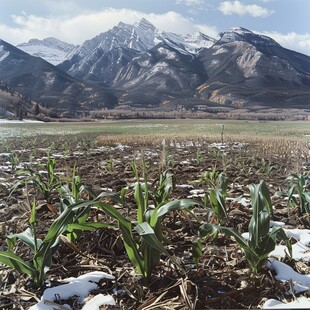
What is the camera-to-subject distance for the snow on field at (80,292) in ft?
4.10

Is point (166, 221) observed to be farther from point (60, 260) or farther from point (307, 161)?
point (307, 161)

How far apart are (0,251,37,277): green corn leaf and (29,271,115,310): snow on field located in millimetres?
117

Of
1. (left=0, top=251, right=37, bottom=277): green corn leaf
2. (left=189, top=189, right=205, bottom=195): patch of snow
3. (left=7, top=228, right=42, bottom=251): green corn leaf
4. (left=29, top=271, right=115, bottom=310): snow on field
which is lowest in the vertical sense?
(left=189, top=189, right=205, bottom=195): patch of snow

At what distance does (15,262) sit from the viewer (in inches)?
52.7

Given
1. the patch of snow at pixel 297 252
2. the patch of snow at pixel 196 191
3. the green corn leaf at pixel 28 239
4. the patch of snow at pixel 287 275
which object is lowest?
the patch of snow at pixel 196 191

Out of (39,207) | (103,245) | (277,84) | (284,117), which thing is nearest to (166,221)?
(103,245)

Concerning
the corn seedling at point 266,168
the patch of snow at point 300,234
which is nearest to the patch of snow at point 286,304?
the patch of snow at point 300,234

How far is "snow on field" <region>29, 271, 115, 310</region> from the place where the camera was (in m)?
1.25

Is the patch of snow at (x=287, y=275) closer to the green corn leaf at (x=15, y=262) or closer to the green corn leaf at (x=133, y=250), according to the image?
the green corn leaf at (x=133, y=250)

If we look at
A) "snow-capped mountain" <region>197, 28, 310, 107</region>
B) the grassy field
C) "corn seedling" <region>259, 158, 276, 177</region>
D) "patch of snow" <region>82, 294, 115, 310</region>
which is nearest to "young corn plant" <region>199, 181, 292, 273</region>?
"patch of snow" <region>82, 294, 115, 310</region>

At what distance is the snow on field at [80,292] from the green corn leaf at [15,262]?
117mm

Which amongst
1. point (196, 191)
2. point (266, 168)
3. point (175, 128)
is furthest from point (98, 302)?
point (175, 128)

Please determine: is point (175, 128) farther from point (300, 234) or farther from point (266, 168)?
point (300, 234)

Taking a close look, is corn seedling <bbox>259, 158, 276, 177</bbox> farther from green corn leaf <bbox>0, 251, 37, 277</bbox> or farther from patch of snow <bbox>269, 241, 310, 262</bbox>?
green corn leaf <bbox>0, 251, 37, 277</bbox>
